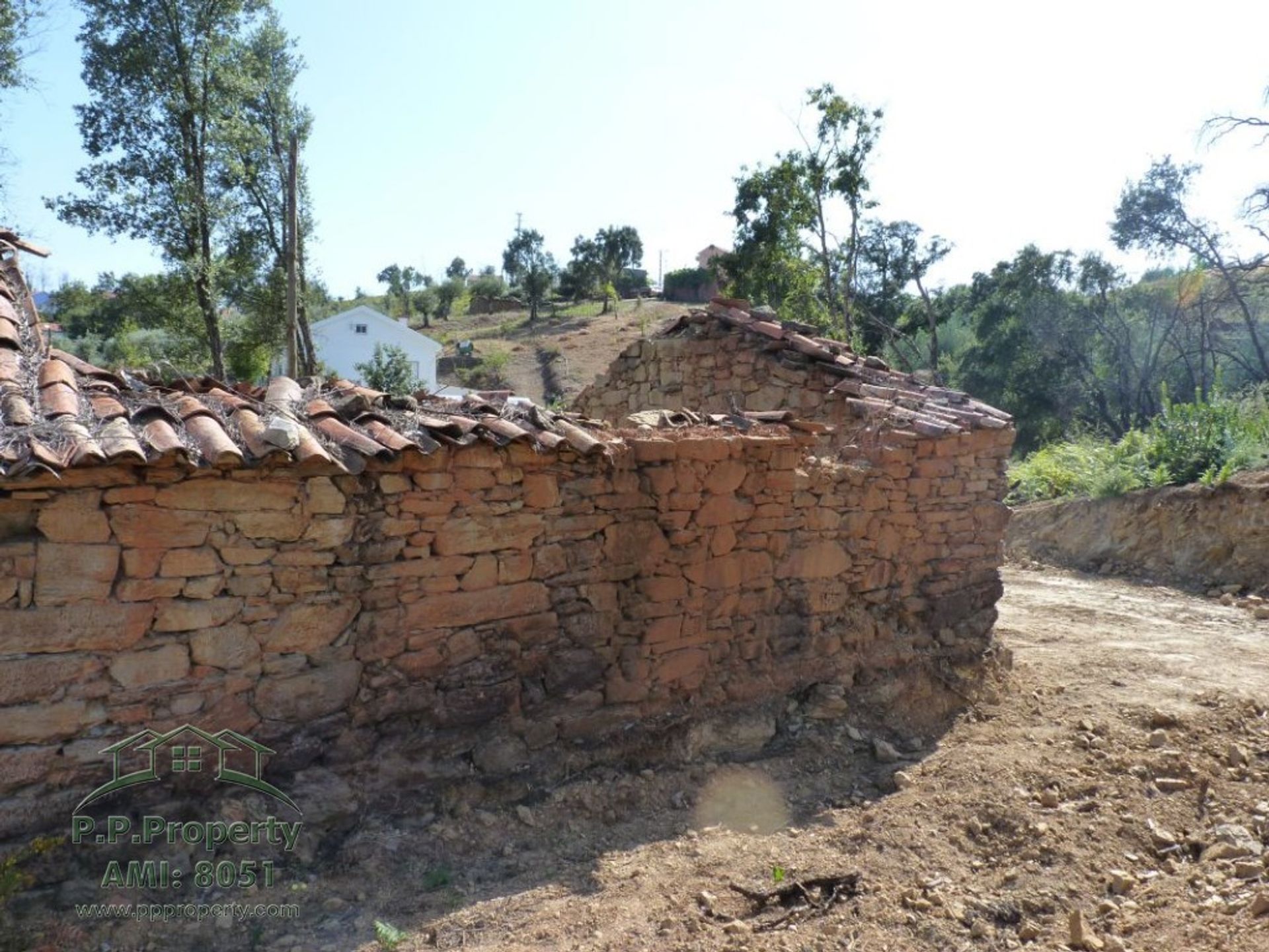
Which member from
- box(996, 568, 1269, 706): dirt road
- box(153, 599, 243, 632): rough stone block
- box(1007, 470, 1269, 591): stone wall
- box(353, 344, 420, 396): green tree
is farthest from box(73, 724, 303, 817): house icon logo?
box(353, 344, 420, 396): green tree

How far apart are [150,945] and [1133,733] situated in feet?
17.6

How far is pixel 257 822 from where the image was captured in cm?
376

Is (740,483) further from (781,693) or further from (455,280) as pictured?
(455,280)

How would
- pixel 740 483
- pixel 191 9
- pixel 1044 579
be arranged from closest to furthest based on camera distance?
pixel 740 483 → pixel 1044 579 → pixel 191 9

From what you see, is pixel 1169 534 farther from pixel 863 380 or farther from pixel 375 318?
pixel 375 318

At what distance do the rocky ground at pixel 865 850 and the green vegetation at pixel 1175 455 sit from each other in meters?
7.01

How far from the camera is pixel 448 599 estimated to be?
4.31m

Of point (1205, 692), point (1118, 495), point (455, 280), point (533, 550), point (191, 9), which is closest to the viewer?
point (533, 550)

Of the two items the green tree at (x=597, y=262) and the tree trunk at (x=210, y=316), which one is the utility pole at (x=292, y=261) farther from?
the green tree at (x=597, y=262)

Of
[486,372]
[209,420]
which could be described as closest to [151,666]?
[209,420]

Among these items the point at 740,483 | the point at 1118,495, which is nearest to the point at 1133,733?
the point at 740,483

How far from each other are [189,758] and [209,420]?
1414 millimetres

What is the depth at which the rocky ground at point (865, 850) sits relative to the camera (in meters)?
3.54

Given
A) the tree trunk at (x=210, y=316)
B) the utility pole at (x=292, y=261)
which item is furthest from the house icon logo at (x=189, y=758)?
the tree trunk at (x=210, y=316)
